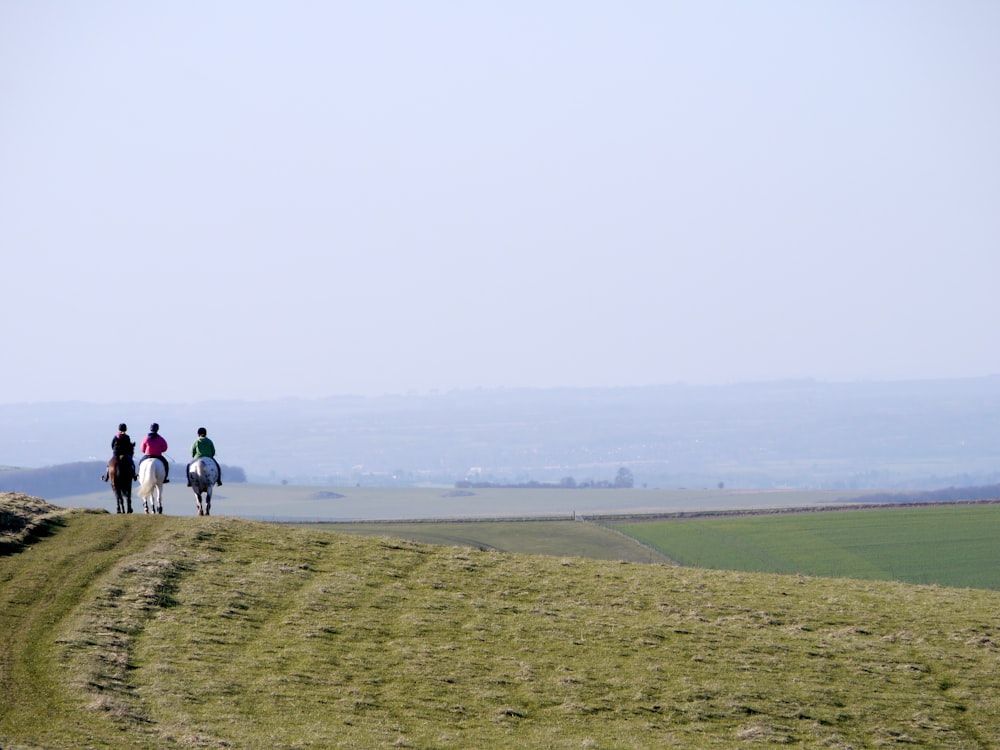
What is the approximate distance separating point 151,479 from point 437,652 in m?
17.4

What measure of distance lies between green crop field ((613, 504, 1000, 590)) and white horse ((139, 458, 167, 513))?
3863 cm

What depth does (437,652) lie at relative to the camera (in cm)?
3080

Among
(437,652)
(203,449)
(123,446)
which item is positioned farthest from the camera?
(203,449)

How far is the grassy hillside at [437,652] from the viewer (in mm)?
25562

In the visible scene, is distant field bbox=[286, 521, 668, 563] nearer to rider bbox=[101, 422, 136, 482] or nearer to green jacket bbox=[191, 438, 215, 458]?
green jacket bbox=[191, 438, 215, 458]

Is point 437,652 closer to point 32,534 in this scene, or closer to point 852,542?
point 32,534

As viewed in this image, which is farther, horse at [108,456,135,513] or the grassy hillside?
horse at [108,456,135,513]

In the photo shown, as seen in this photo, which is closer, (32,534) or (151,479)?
(32,534)

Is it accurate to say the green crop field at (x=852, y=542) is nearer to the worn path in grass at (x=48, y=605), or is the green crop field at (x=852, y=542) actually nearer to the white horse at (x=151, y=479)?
the white horse at (x=151, y=479)

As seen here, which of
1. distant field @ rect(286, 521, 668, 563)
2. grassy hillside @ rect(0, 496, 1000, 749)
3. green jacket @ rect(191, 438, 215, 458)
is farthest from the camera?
distant field @ rect(286, 521, 668, 563)

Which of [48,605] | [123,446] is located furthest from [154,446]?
[48,605]

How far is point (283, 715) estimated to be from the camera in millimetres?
25750

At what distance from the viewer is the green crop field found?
73000mm

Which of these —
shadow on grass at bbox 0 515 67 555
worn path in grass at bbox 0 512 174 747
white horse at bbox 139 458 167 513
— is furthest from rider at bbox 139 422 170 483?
shadow on grass at bbox 0 515 67 555
